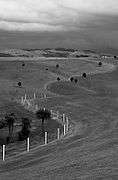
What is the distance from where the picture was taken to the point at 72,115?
5506 cm

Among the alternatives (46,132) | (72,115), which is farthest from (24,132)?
(72,115)

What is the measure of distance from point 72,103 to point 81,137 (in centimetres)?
3213

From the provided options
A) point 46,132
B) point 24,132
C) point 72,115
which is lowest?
point 72,115

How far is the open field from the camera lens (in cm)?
2314

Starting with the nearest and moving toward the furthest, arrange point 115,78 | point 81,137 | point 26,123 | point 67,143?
point 67,143
point 81,137
point 26,123
point 115,78

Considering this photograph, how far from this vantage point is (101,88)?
91562 mm

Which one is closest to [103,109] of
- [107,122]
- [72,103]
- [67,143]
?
[72,103]

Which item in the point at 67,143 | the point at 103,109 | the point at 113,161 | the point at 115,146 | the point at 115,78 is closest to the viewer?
the point at 113,161

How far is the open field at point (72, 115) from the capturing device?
2314 cm

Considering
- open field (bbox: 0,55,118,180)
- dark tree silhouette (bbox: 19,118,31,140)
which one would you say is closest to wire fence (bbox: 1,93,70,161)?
dark tree silhouette (bbox: 19,118,31,140)

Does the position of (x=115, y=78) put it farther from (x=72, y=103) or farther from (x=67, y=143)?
(x=67, y=143)

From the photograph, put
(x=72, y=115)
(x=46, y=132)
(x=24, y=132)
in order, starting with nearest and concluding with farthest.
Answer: (x=46, y=132)
(x=24, y=132)
(x=72, y=115)

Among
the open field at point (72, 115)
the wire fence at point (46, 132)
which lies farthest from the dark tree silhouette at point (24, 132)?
the open field at point (72, 115)

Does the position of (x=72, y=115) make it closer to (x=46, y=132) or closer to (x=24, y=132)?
(x=24, y=132)
